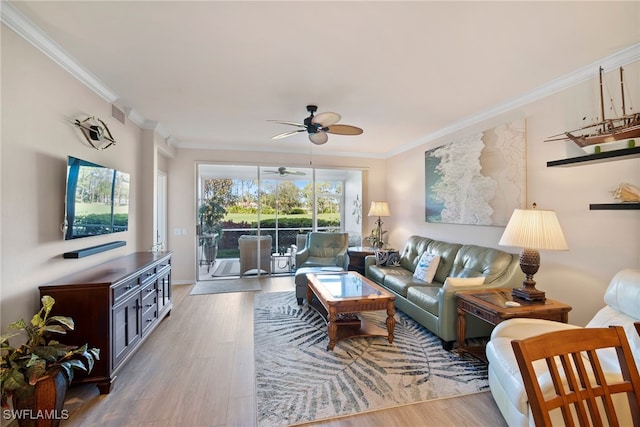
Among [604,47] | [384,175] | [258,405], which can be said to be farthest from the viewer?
[384,175]

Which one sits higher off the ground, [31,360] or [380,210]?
[380,210]

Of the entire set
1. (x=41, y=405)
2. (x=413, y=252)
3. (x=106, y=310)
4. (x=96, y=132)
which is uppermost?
(x=96, y=132)

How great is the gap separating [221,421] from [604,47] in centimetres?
398

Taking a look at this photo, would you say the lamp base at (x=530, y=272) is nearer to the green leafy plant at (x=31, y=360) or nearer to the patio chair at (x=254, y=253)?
the green leafy plant at (x=31, y=360)

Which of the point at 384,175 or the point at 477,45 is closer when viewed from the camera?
the point at 477,45

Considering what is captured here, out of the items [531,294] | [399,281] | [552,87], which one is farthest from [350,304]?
[552,87]

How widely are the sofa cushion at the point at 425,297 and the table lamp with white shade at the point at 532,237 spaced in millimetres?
726

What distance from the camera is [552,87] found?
278cm

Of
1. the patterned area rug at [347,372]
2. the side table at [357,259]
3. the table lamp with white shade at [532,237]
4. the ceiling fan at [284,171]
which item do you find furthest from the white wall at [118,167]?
the ceiling fan at [284,171]

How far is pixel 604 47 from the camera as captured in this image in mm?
2197

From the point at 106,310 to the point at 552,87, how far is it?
4452mm

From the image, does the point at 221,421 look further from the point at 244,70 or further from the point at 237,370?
the point at 244,70

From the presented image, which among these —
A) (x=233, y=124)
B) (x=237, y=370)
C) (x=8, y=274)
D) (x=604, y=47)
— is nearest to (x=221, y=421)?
(x=237, y=370)

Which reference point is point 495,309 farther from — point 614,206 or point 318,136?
point 318,136
